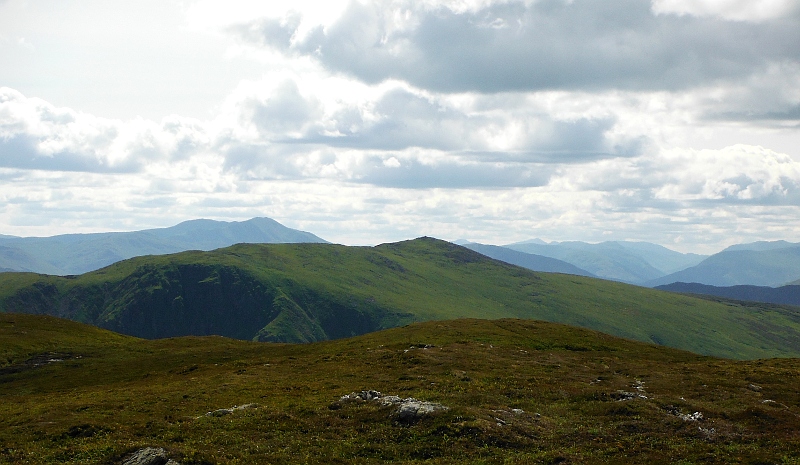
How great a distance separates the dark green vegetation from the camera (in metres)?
40.3

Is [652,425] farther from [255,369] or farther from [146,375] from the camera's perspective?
[146,375]

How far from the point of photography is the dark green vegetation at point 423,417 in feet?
132

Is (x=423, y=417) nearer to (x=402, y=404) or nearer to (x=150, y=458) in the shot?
(x=402, y=404)

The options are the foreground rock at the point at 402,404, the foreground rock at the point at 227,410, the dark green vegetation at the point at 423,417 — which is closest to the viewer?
the dark green vegetation at the point at 423,417

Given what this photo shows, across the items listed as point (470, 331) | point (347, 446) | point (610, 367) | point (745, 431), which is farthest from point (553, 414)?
point (470, 331)

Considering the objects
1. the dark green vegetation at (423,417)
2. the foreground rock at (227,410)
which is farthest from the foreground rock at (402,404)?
the foreground rock at (227,410)

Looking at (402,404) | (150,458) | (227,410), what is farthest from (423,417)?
(150,458)

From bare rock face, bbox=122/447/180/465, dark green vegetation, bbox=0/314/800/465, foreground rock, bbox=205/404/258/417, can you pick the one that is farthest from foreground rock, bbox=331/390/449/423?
bare rock face, bbox=122/447/180/465

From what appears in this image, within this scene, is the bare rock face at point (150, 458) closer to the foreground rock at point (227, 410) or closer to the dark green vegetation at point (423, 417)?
the dark green vegetation at point (423, 417)

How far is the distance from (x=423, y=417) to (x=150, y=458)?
1955 cm

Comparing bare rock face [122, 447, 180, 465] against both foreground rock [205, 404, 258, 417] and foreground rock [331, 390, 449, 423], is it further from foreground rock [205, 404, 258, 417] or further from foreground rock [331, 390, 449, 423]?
foreground rock [331, 390, 449, 423]

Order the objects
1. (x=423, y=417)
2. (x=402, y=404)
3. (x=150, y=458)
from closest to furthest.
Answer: (x=150, y=458), (x=423, y=417), (x=402, y=404)

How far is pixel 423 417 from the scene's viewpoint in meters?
46.4

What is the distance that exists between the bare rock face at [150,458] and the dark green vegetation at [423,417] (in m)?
0.90
